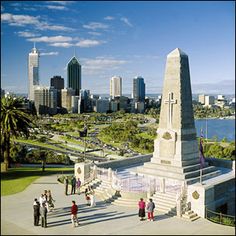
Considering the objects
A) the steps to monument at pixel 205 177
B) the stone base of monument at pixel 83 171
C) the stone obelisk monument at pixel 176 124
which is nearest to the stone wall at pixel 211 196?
the steps to monument at pixel 205 177

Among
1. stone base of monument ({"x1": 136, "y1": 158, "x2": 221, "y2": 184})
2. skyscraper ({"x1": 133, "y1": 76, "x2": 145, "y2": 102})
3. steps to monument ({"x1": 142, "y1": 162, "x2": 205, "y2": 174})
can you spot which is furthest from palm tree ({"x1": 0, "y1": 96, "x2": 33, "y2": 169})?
skyscraper ({"x1": 133, "y1": 76, "x2": 145, "y2": 102})

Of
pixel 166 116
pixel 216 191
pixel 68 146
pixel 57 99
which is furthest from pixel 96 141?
pixel 57 99

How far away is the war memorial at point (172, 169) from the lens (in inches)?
738

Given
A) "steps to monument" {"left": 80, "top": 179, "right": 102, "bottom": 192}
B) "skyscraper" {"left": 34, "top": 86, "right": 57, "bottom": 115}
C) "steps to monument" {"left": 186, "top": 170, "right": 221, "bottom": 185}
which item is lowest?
"steps to monument" {"left": 80, "top": 179, "right": 102, "bottom": 192}

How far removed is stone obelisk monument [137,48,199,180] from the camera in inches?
875

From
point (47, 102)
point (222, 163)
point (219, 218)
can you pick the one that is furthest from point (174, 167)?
point (47, 102)

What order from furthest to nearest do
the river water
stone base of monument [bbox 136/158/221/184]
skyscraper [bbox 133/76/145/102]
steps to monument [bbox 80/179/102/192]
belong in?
skyscraper [bbox 133/76/145/102] < the river water < stone base of monument [bbox 136/158/221/184] < steps to monument [bbox 80/179/102/192]

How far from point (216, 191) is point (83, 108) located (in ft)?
414

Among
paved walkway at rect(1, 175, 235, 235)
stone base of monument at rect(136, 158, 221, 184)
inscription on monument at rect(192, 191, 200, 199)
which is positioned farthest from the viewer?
stone base of monument at rect(136, 158, 221, 184)

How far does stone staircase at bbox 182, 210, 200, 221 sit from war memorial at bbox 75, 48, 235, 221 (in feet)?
5.46

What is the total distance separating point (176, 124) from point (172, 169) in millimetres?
2735

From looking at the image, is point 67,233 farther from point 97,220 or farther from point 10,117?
point 10,117

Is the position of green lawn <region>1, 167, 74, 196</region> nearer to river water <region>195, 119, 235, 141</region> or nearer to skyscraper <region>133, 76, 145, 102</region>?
river water <region>195, 119, 235, 141</region>

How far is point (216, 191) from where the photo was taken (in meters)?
18.5
